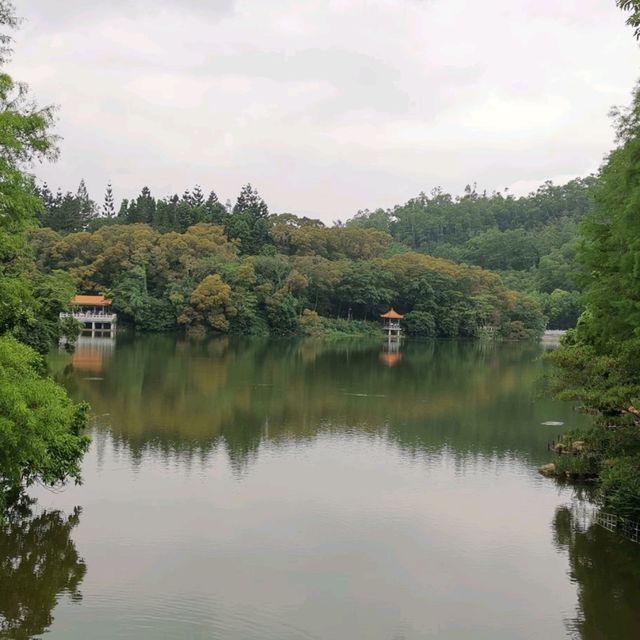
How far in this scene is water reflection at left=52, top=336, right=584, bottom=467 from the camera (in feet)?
74.8

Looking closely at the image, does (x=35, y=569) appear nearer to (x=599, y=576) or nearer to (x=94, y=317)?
(x=599, y=576)

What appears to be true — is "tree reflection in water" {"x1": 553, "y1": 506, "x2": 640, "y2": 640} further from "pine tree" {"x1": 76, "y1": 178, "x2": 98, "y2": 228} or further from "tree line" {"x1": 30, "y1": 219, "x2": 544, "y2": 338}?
"pine tree" {"x1": 76, "y1": 178, "x2": 98, "y2": 228}

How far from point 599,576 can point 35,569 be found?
9.23 meters

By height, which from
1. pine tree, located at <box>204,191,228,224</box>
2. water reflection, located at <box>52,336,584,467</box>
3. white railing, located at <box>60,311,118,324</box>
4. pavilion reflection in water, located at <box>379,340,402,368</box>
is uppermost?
Answer: pine tree, located at <box>204,191,228,224</box>

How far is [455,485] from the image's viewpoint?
59.3 feet

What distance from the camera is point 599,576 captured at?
12500 mm

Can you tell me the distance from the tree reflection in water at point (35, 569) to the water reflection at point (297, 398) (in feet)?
20.0

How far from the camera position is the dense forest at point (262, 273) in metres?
62.3

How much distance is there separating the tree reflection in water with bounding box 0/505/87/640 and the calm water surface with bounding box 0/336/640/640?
1.4 inches

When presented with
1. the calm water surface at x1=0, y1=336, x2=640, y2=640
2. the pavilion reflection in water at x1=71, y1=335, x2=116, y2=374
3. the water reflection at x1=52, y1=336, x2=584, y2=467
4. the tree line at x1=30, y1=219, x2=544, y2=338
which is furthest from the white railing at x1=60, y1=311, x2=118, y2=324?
the calm water surface at x1=0, y1=336, x2=640, y2=640

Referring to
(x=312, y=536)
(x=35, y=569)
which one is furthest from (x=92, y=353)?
(x=35, y=569)

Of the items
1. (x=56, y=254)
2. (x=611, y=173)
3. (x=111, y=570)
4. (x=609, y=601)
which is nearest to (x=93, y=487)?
(x=111, y=570)

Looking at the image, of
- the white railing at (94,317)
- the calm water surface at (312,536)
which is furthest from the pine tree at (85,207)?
the calm water surface at (312,536)

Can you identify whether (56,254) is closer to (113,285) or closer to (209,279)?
(113,285)
